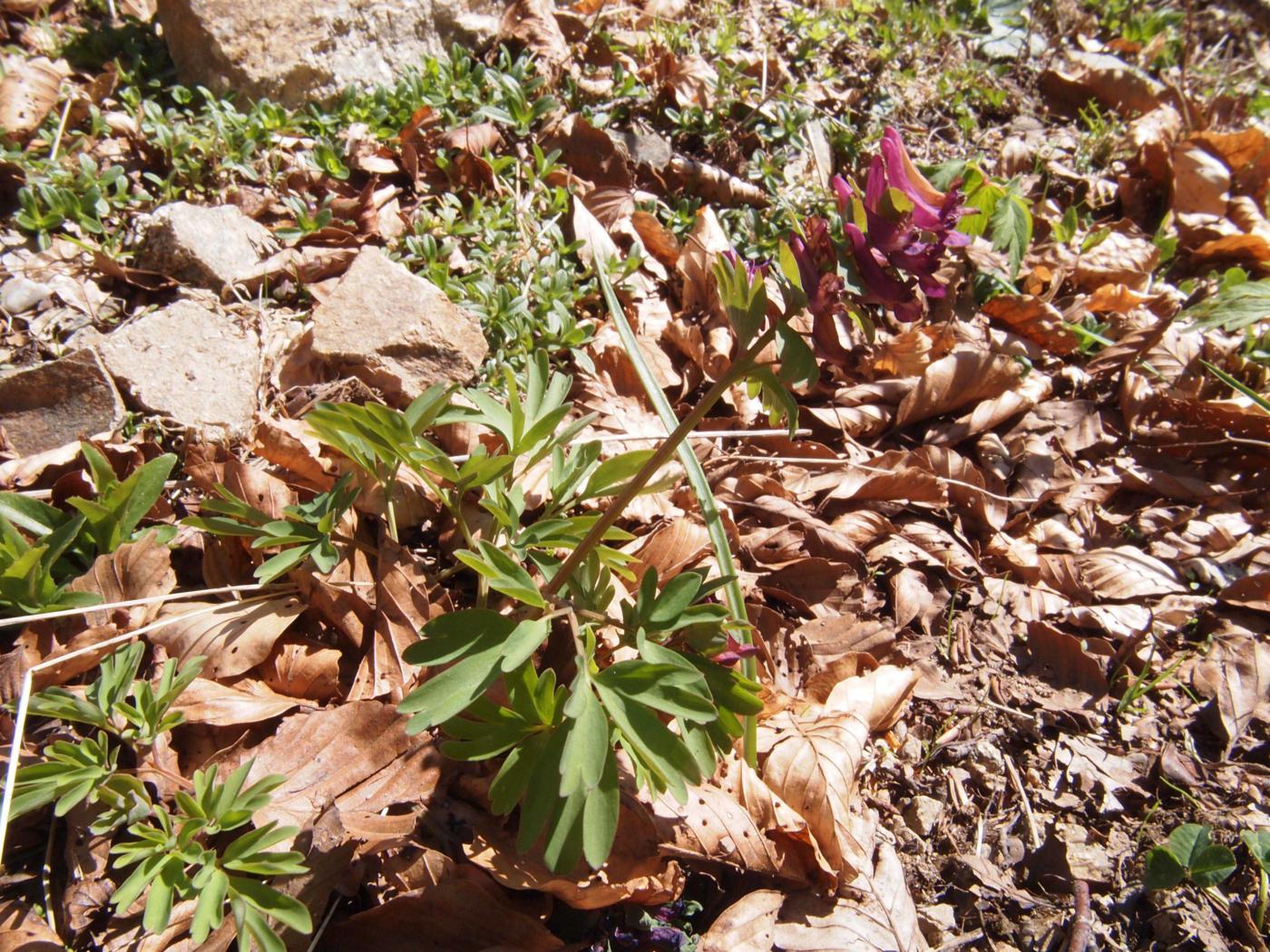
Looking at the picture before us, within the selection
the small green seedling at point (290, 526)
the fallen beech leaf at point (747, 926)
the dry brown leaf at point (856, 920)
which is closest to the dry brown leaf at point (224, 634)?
the small green seedling at point (290, 526)

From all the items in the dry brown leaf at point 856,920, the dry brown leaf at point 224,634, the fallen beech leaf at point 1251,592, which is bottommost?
the dry brown leaf at point 856,920

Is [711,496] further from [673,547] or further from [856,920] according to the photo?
[856,920]

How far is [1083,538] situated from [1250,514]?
1.94 feet

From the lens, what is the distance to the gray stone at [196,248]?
2537 millimetres

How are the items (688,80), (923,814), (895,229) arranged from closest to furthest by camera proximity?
(895,229), (923,814), (688,80)

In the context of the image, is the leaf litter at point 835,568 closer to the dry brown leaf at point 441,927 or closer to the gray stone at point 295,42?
the dry brown leaf at point 441,927

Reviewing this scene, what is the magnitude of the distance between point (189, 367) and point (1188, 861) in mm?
2748

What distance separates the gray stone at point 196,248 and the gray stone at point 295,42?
27.3 inches

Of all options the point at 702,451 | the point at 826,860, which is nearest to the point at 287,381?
the point at 702,451

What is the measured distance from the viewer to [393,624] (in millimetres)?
1949

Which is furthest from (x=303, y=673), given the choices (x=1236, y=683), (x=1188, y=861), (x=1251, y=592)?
(x=1251, y=592)

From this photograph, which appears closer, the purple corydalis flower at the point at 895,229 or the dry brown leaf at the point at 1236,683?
the purple corydalis flower at the point at 895,229

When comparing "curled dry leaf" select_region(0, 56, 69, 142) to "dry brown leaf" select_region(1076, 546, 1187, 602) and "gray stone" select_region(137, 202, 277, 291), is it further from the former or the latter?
"dry brown leaf" select_region(1076, 546, 1187, 602)

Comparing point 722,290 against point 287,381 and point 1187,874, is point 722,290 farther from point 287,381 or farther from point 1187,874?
point 1187,874
